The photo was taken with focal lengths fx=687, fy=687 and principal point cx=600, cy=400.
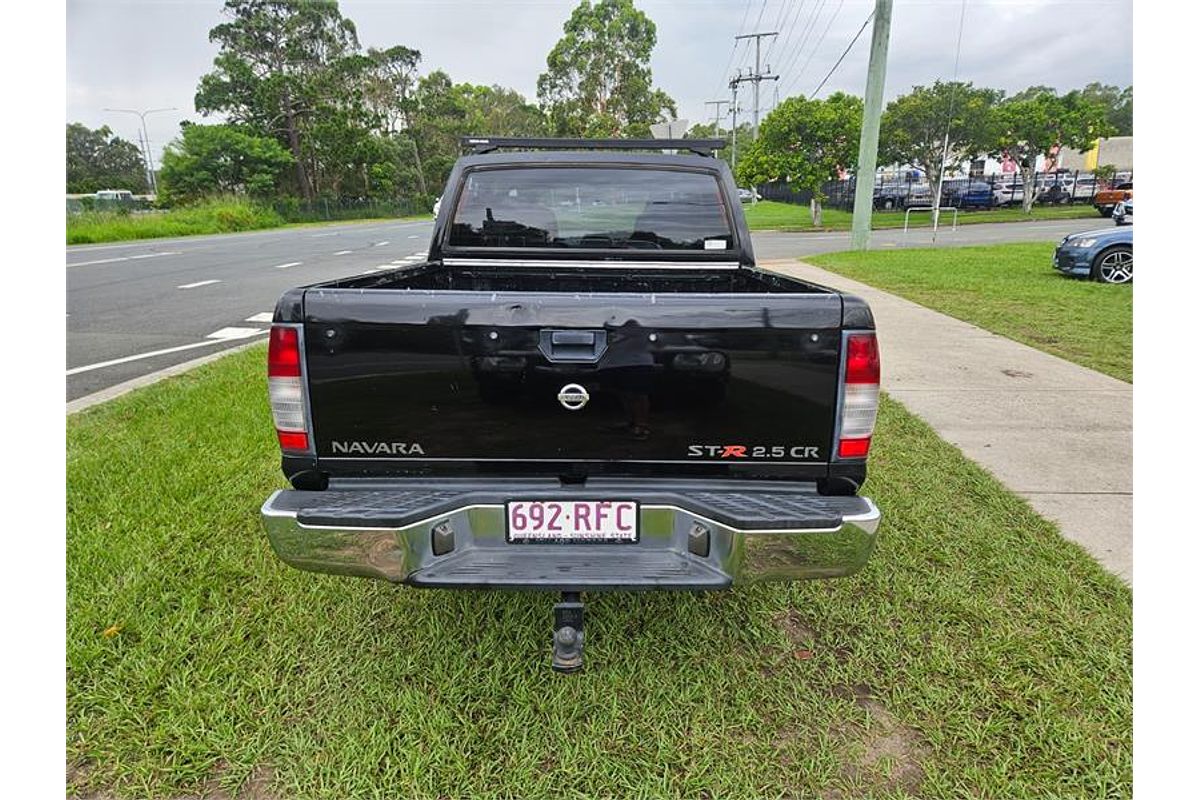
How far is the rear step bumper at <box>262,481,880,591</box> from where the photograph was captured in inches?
79.0

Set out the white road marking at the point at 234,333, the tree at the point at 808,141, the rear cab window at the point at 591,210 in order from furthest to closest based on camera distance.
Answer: the tree at the point at 808,141, the white road marking at the point at 234,333, the rear cab window at the point at 591,210

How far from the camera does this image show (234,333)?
26.2 ft

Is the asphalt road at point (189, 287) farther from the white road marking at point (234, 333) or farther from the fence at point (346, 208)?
the fence at point (346, 208)

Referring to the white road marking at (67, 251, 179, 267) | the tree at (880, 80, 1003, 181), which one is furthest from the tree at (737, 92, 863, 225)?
the white road marking at (67, 251, 179, 267)

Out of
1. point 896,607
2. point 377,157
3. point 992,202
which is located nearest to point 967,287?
point 896,607

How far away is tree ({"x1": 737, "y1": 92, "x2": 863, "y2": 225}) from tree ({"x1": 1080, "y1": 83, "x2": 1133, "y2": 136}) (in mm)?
39851

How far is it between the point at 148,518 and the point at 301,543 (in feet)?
6.35

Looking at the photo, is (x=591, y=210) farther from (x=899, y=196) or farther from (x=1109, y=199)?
(x=899, y=196)

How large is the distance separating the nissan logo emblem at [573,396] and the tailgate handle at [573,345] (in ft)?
0.28

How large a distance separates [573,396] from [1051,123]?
4159 centimetres

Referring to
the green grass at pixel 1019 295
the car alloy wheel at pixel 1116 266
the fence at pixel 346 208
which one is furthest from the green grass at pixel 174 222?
the car alloy wheel at pixel 1116 266

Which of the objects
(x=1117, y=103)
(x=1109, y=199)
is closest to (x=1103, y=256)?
(x=1109, y=199)

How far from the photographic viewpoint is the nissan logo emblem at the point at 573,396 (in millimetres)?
2049

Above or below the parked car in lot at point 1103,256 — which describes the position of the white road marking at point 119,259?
above
